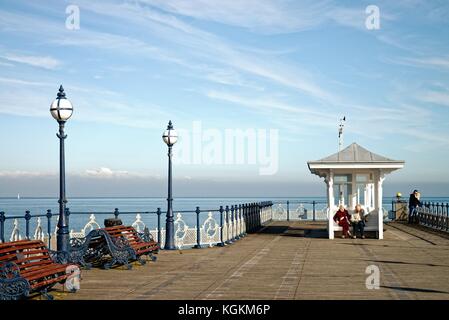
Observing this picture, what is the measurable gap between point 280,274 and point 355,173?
13645 millimetres

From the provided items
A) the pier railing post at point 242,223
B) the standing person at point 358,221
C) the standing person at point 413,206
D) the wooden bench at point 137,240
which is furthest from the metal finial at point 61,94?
the standing person at point 413,206

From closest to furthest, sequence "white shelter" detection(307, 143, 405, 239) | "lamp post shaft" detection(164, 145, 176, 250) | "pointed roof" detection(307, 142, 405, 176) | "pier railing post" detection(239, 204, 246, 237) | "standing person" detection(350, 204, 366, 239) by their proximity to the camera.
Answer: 1. "lamp post shaft" detection(164, 145, 176, 250)
2. "pointed roof" detection(307, 142, 405, 176)
3. "white shelter" detection(307, 143, 405, 239)
4. "standing person" detection(350, 204, 366, 239)
5. "pier railing post" detection(239, 204, 246, 237)

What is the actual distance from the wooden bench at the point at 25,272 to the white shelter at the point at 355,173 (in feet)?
48.6

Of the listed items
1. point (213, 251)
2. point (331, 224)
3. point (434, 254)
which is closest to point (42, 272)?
point (213, 251)

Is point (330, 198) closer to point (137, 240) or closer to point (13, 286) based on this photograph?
point (137, 240)

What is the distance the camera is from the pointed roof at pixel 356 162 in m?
25.0

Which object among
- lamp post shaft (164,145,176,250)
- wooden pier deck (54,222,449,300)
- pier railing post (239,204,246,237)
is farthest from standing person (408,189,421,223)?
lamp post shaft (164,145,176,250)

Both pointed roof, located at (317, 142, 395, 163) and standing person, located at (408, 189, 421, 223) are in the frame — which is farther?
standing person, located at (408, 189, 421, 223)

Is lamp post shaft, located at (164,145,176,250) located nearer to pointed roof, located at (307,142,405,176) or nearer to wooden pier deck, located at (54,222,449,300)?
wooden pier deck, located at (54,222,449,300)

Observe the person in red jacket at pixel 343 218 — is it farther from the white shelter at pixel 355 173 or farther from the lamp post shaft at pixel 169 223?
the lamp post shaft at pixel 169 223

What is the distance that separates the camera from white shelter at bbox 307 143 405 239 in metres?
25.2

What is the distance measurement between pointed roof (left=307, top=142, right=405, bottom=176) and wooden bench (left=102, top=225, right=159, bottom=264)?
9.23 m

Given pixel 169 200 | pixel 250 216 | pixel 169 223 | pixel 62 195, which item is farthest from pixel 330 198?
pixel 62 195

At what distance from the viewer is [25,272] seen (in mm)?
10969
